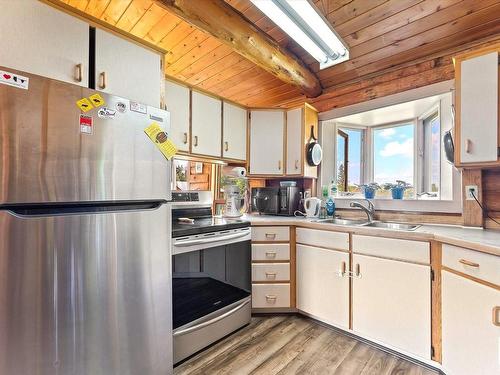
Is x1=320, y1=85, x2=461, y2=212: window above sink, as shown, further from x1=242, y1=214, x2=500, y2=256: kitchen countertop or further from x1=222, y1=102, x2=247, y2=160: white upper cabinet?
x1=222, y1=102, x2=247, y2=160: white upper cabinet

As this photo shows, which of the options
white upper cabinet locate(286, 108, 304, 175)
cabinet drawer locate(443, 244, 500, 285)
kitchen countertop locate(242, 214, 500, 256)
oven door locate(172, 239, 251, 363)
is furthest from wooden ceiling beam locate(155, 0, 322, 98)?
cabinet drawer locate(443, 244, 500, 285)

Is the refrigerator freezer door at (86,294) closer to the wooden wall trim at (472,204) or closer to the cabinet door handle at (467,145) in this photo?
the cabinet door handle at (467,145)

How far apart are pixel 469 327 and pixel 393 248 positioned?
53 cm

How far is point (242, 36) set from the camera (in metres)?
2.00

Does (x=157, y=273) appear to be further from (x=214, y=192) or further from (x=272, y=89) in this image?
(x=272, y=89)

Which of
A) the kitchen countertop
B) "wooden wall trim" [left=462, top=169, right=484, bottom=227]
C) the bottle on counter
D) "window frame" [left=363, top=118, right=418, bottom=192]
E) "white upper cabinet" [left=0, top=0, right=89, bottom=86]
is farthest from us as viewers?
the bottle on counter

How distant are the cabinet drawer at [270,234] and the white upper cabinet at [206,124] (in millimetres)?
814

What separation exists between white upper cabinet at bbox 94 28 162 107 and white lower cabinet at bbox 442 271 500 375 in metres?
2.09

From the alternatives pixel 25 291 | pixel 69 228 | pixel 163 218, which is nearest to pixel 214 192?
pixel 163 218

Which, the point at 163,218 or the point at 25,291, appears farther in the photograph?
the point at 163,218

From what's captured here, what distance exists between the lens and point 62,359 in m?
1.07

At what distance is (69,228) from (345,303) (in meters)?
1.87

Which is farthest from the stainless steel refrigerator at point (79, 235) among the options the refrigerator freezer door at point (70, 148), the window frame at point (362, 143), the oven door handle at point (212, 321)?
the window frame at point (362, 143)

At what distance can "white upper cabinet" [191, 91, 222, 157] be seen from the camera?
219cm
